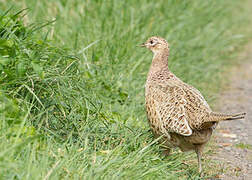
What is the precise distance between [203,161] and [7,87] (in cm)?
187

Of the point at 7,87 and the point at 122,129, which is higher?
the point at 7,87

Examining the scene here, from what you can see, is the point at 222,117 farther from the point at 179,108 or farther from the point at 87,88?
the point at 87,88

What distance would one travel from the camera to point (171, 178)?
3.86 m

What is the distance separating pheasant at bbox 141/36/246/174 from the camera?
4.16 metres

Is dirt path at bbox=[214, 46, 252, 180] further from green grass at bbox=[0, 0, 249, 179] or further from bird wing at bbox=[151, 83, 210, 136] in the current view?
bird wing at bbox=[151, 83, 210, 136]

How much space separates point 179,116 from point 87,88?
96 cm

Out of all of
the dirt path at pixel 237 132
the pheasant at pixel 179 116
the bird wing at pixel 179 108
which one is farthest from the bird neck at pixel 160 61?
the dirt path at pixel 237 132

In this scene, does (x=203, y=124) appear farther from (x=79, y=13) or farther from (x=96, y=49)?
(x=79, y=13)

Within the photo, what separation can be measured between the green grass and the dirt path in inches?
10.6

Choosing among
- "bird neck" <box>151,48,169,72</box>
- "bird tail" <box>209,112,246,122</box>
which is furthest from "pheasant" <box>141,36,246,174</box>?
"bird neck" <box>151,48,169,72</box>

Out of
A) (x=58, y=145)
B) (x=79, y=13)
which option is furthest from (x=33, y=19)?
(x=58, y=145)

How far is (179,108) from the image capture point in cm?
433

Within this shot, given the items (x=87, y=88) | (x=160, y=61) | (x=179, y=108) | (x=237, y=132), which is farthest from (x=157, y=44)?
(x=237, y=132)

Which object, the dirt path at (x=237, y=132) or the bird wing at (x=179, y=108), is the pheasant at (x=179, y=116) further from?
the dirt path at (x=237, y=132)
